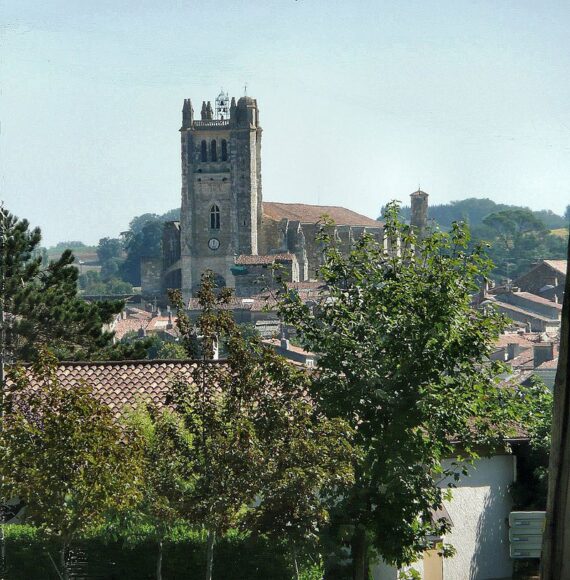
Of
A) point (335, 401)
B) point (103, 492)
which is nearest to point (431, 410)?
point (335, 401)

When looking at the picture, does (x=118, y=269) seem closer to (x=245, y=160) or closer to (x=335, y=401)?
(x=245, y=160)

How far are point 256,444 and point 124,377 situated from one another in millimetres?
5778

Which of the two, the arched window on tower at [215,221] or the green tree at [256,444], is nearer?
the green tree at [256,444]

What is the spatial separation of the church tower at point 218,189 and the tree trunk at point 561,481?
93992mm

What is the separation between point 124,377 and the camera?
15852 millimetres

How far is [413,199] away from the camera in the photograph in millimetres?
114812

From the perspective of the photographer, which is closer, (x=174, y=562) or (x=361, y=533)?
(x=361, y=533)

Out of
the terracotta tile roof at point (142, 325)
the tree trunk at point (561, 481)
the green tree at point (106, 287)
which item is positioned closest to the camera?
the tree trunk at point (561, 481)

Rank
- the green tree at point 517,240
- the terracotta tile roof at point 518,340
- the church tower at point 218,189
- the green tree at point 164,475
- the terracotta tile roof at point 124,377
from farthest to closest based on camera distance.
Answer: the green tree at point 517,240
the church tower at point 218,189
the terracotta tile roof at point 518,340
the terracotta tile roof at point 124,377
the green tree at point 164,475

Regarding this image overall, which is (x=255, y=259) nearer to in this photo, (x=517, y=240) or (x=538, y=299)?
(x=538, y=299)

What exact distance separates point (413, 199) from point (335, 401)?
344 ft

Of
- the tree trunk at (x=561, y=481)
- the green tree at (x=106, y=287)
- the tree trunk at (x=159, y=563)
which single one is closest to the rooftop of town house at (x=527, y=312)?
the green tree at (x=106, y=287)

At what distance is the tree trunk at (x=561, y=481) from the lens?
1.71m

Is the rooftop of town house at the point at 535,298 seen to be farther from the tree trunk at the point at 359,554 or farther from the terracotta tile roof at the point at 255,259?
the tree trunk at the point at 359,554
